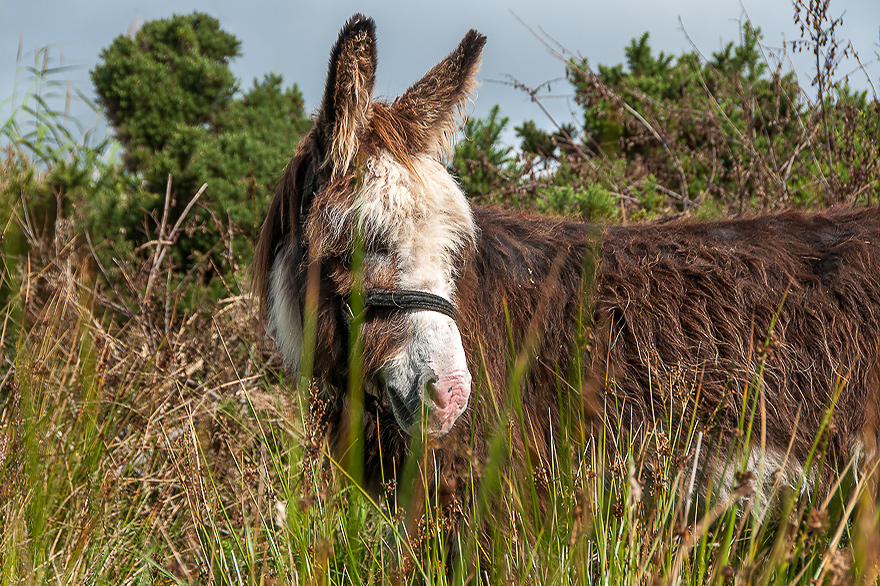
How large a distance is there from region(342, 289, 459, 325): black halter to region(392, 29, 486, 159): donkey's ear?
60 centimetres

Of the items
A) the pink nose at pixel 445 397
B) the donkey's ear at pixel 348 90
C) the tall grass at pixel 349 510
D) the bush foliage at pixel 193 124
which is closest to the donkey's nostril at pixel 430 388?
the pink nose at pixel 445 397

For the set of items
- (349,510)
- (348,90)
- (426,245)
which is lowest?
(349,510)

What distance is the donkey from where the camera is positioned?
207 centimetres

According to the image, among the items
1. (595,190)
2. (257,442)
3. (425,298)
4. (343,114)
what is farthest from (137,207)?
(425,298)

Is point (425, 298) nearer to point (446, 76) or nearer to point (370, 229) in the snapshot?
point (370, 229)

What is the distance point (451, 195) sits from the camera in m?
2.17

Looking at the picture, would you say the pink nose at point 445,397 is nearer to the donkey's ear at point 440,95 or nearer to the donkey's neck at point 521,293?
the donkey's neck at point 521,293

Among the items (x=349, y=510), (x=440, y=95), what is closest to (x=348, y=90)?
(x=440, y=95)

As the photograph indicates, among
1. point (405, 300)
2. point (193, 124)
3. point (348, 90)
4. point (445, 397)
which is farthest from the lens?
point (193, 124)

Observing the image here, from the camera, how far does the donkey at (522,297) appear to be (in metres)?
2.07

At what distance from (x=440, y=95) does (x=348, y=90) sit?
405mm

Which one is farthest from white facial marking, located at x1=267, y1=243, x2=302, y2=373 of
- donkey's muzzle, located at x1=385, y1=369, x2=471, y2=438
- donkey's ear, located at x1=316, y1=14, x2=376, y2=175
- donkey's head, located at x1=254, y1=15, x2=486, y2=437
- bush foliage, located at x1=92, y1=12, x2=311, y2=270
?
bush foliage, located at x1=92, y1=12, x2=311, y2=270

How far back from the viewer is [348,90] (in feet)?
7.10

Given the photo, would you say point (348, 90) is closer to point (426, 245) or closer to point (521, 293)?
point (426, 245)
